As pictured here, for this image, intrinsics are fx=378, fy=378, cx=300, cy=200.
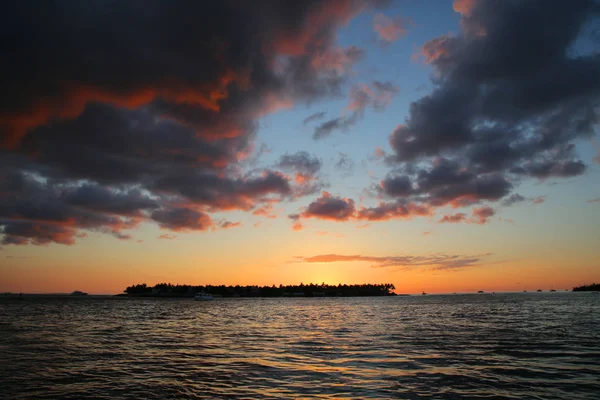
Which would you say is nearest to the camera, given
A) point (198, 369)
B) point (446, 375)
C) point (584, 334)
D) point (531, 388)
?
point (531, 388)

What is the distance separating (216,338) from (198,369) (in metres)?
17.2

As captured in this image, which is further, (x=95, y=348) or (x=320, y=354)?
(x=95, y=348)

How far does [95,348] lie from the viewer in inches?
1275

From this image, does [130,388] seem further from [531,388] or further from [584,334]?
[584,334]

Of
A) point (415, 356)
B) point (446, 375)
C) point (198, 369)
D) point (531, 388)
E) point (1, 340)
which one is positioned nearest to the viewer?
point (531, 388)

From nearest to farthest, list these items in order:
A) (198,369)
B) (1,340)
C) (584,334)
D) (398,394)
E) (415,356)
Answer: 1. (398,394)
2. (198,369)
3. (415,356)
4. (1,340)
5. (584,334)

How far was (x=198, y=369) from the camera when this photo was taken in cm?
2334

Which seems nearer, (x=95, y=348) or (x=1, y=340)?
(x=95, y=348)

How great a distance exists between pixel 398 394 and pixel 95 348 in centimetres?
2699

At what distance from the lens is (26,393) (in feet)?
59.0

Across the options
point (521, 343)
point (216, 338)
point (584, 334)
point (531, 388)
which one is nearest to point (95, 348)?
point (216, 338)

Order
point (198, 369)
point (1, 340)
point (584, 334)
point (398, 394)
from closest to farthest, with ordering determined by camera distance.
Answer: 1. point (398, 394)
2. point (198, 369)
3. point (1, 340)
4. point (584, 334)

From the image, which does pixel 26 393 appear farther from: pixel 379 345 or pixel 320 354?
pixel 379 345

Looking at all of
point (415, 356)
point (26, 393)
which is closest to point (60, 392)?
point (26, 393)
